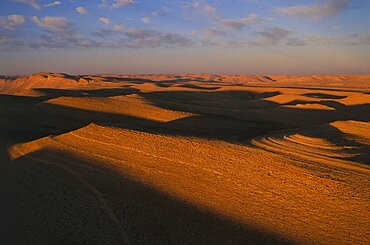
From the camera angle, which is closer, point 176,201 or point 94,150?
point 176,201

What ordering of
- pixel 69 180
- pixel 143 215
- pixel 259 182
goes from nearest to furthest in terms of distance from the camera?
1. pixel 143 215
2. pixel 259 182
3. pixel 69 180

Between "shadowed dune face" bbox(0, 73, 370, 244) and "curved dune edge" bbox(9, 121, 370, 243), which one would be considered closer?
"shadowed dune face" bbox(0, 73, 370, 244)

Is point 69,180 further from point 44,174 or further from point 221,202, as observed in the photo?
point 221,202

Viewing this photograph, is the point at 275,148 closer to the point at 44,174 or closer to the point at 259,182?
the point at 259,182

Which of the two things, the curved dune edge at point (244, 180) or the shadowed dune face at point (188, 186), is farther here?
the curved dune edge at point (244, 180)

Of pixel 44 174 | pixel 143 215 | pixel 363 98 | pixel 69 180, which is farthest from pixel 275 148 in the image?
pixel 363 98

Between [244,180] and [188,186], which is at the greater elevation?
[244,180]

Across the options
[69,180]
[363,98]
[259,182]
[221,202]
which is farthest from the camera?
[363,98]
